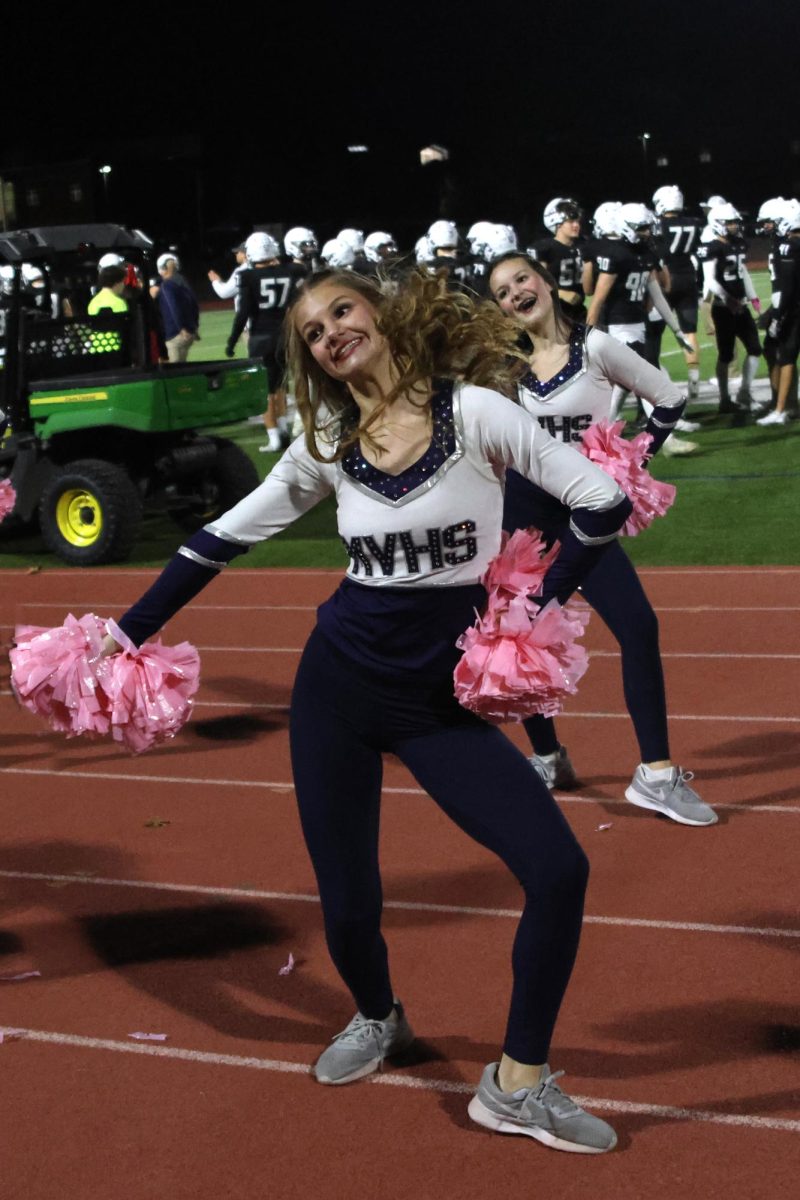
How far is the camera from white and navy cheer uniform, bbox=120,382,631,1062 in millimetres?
3053

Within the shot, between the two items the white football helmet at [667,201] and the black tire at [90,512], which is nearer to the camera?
the black tire at [90,512]

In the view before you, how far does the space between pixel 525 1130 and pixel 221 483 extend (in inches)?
348

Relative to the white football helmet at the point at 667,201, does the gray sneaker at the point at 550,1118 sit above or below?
below

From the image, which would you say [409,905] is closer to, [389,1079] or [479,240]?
[389,1079]

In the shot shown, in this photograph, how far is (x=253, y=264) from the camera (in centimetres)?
1603

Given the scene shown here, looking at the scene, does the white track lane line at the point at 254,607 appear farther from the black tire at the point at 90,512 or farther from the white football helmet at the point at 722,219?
the white football helmet at the point at 722,219

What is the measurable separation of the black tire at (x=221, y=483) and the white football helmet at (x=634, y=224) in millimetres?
4017

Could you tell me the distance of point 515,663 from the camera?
120 inches

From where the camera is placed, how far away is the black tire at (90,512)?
10.9 metres

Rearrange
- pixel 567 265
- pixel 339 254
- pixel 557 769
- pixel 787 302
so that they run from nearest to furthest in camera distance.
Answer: pixel 557 769 < pixel 567 265 < pixel 787 302 < pixel 339 254

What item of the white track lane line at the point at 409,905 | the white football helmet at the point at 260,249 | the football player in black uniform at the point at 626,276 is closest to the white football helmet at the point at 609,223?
the football player in black uniform at the point at 626,276

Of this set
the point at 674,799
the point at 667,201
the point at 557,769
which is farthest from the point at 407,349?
the point at 667,201

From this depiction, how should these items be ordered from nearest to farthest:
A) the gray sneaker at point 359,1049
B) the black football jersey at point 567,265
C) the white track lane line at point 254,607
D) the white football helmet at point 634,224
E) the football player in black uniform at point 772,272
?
the gray sneaker at point 359,1049 < the white track lane line at point 254,607 < the white football helmet at point 634,224 < the black football jersey at point 567,265 < the football player in black uniform at point 772,272

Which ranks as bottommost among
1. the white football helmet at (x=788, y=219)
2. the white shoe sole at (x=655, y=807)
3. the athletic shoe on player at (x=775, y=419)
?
the white shoe sole at (x=655, y=807)
